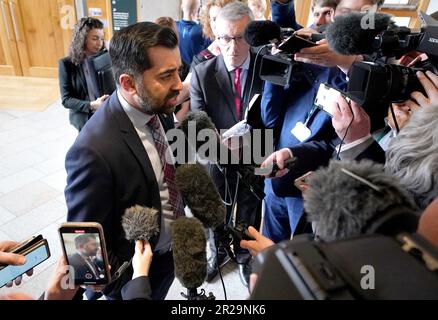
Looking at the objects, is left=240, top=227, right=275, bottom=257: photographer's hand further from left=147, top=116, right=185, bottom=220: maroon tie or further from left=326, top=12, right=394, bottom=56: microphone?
left=326, top=12, right=394, bottom=56: microphone

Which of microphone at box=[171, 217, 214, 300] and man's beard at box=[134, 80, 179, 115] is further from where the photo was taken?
man's beard at box=[134, 80, 179, 115]

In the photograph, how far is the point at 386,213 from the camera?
42 centimetres

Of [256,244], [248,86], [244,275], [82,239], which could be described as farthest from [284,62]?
[244,275]

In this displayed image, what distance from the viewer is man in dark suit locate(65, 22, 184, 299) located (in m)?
1.00

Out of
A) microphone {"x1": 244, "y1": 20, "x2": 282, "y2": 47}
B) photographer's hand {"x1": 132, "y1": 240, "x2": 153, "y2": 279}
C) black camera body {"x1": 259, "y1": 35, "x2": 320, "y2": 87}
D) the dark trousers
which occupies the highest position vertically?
microphone {"x1": 244, "y1": 20, "x2": 282, "y2": 47}

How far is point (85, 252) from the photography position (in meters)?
0.88

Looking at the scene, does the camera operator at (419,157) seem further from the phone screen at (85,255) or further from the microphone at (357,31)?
the phone screen at (85,255)

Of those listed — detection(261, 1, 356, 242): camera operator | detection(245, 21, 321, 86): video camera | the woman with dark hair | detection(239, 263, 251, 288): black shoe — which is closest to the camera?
detection(245, 21, 321, 86): video camera

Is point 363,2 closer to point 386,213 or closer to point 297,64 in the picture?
point 297,64

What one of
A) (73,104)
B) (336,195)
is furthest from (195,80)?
(336,195)

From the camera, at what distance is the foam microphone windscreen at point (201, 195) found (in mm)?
936

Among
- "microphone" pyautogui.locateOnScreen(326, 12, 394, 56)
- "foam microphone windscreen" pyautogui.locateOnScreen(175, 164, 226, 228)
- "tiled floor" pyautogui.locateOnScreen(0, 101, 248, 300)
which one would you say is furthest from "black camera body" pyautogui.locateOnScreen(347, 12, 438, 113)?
"tiled floor" pyautogui.locateOnScreen(0, 101, 248, 300)

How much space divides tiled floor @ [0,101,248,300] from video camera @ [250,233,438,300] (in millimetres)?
1726

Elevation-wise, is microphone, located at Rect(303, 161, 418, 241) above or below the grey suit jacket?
above
